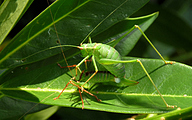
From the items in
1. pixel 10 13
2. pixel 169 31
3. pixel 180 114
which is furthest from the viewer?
pixel 169 31

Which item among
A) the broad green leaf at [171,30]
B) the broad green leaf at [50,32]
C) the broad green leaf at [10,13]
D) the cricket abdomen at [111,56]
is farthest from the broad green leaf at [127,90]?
the broad green leaf at [171,30]

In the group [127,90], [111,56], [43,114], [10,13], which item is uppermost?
[10,13]

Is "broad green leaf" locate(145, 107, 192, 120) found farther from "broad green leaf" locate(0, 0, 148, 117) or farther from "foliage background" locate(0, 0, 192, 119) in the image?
"foliage background" locate(0, 0, 192, 119)

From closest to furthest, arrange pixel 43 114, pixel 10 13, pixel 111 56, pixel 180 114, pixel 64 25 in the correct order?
pixel 180 114 → pixel 10 13 → pixel 64 25 → pixel 43 114 → pixel 111 56

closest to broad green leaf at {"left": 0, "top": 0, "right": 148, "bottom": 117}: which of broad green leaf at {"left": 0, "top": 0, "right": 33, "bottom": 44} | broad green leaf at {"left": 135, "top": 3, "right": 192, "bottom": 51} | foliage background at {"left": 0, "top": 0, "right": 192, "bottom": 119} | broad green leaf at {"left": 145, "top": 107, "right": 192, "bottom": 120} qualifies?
broad green leaf at {"left": 0, "top": 0, "right": 33, "bottom": 44}

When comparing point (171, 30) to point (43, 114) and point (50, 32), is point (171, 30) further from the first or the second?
point (43, 114)

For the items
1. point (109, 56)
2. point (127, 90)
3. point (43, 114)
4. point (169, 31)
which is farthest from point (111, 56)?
point (169, 31)

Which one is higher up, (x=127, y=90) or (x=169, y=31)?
(x=169, y=31)

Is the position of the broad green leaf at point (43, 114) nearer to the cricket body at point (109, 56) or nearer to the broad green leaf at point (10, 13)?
the cricket body at point (109, 56)

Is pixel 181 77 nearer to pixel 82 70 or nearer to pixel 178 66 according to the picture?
pixel 178 66
